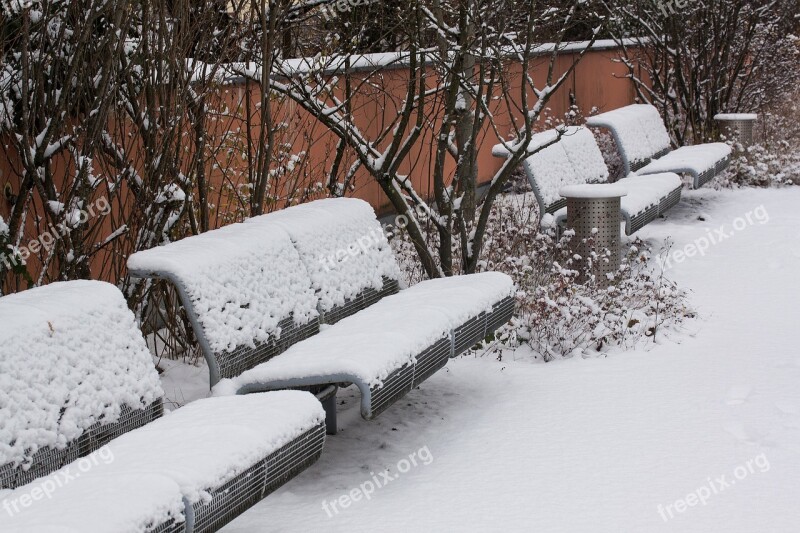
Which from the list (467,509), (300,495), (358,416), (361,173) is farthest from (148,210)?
(361,173)

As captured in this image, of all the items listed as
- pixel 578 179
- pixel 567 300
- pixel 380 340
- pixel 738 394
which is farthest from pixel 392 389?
pixel 578 179

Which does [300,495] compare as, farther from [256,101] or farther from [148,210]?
[256,101]

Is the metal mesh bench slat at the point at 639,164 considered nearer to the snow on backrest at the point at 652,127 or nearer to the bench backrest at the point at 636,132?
the bench backrest at the point at 636,132

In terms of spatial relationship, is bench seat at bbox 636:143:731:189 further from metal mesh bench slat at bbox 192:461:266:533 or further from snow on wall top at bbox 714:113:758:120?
metal mesh bench slat at bbox 192:461:266:533

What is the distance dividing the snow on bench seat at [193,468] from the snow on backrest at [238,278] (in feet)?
1.36

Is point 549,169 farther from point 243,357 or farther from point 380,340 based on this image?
point 243,357

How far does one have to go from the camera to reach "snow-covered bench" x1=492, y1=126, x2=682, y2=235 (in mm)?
8023

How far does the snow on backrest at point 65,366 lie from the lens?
3.57 m

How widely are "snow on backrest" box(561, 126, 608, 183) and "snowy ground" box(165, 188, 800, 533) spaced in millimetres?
2121

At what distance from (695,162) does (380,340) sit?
633 cm

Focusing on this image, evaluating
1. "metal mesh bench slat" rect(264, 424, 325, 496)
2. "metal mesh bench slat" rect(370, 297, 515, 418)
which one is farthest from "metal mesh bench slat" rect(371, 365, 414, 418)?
"metal mesh bench slat" rect(264, 424, 325, 496)

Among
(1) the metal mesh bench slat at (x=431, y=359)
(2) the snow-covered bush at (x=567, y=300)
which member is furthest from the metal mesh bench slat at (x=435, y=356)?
(2) the snow-covered bush at (x=567, y=300)

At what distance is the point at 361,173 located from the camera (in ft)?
32.5

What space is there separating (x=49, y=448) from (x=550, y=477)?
6.57ft
